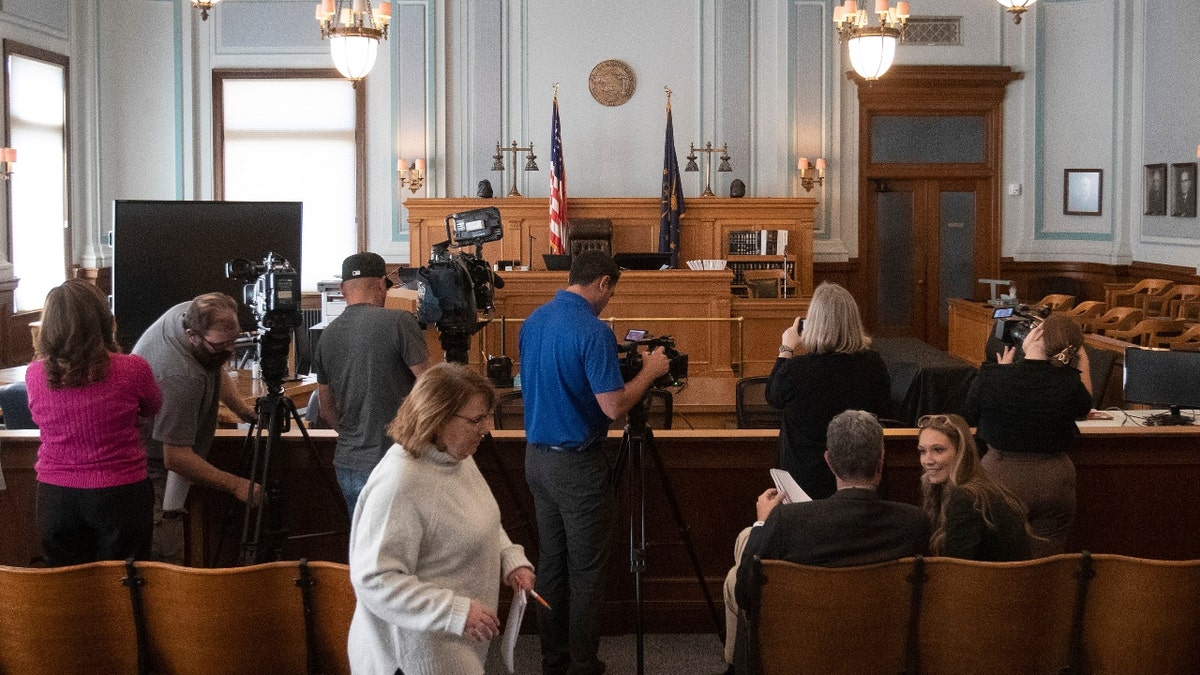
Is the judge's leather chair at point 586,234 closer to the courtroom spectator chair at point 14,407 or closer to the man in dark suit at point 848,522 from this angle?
the courtroom spectator chair at point 14,407

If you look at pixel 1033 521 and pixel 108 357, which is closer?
pixel 108 357

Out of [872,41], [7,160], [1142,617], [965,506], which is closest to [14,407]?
[965,506]

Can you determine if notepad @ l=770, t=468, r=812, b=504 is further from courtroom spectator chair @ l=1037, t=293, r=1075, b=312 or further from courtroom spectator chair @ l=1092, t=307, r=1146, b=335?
courtroom spectator chair @ l=1037, t=293, r=1075, b=312

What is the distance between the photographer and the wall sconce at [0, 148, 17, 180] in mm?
10391

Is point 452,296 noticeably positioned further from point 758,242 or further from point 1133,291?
point 1133,291

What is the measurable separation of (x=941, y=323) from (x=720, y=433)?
31.6 feet

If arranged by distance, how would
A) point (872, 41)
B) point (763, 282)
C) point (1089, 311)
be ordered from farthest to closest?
1. point (763, 282)
2. point (1089, 311)
3. point (872, 41)

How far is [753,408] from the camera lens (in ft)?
20.4

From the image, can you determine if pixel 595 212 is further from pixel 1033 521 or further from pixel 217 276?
pixel 1033 521

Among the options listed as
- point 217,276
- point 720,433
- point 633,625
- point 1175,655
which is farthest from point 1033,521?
point 217,276

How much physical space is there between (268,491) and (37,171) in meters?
8.78

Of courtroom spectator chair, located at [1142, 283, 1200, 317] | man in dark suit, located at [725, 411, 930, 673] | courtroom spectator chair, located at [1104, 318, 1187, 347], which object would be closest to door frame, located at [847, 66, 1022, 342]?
courtroom spectator chair, located at [1142, 283, 1200, 317]

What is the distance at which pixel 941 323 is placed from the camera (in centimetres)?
1370

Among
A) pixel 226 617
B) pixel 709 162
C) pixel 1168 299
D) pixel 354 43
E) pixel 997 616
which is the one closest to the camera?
pixel 226 617
